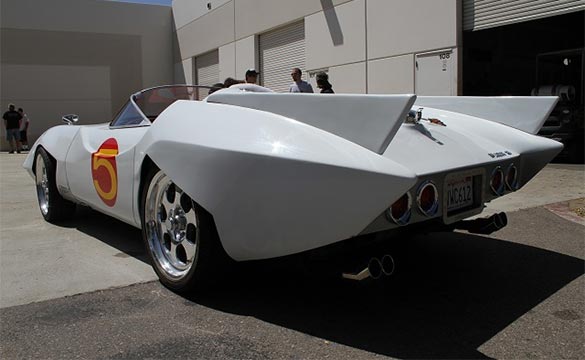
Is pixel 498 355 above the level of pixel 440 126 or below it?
below

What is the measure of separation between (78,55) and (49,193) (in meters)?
19.8

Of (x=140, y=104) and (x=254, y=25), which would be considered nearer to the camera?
(x=140, y=104)

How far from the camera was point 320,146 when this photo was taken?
2.37 metres

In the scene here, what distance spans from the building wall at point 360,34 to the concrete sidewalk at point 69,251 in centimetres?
528

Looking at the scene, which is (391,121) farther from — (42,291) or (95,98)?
(95,98)

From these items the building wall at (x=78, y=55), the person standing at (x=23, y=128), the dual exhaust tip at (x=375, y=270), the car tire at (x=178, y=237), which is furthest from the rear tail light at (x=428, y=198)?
the building wall at (x=78, y=55)

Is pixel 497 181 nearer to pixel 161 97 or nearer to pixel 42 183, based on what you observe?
pixel 161 97

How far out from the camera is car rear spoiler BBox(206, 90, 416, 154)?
2.38 meters

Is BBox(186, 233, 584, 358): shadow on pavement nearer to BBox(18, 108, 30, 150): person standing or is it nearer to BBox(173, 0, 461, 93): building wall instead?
BBox(173, 0, 461, 93): building wall

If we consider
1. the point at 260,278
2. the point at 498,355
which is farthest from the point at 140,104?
the point at 498,355

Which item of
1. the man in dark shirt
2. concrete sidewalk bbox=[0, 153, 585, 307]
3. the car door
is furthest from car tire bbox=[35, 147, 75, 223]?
the man in dark shirt

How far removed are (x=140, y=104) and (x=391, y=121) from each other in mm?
2392

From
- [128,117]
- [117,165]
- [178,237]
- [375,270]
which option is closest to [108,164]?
[117,165]

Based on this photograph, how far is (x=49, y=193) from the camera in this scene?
5.10m
